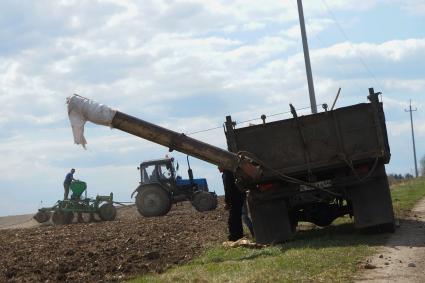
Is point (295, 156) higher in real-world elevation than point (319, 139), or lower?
lower

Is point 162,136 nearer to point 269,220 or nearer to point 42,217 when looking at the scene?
point 269,220

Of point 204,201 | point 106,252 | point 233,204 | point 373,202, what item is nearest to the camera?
point 373,202

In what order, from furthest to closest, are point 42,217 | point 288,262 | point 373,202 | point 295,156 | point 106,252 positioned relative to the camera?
point 42,217 → point 106,252 → point 295,156 → point 373,202 → point 288,262

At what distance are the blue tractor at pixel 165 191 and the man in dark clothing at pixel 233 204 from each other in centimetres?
1274

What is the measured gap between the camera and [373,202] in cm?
1351

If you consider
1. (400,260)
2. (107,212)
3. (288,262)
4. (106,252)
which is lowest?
(400,260)

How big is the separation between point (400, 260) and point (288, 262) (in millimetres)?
1735

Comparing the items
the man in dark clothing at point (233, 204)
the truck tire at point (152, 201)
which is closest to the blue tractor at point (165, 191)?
the truck tire at point (152, 201)

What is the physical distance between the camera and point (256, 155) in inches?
540

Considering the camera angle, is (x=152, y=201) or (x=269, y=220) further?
(x=152, y=201)

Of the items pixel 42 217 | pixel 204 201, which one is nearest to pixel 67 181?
pixel 42 217

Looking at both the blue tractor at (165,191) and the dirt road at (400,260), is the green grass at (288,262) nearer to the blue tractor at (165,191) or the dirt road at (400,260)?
the dirt road at (400,260)

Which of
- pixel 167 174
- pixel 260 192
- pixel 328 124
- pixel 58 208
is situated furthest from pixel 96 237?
pixel 58 208

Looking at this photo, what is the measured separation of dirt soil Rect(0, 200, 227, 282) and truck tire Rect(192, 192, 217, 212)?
631cm
